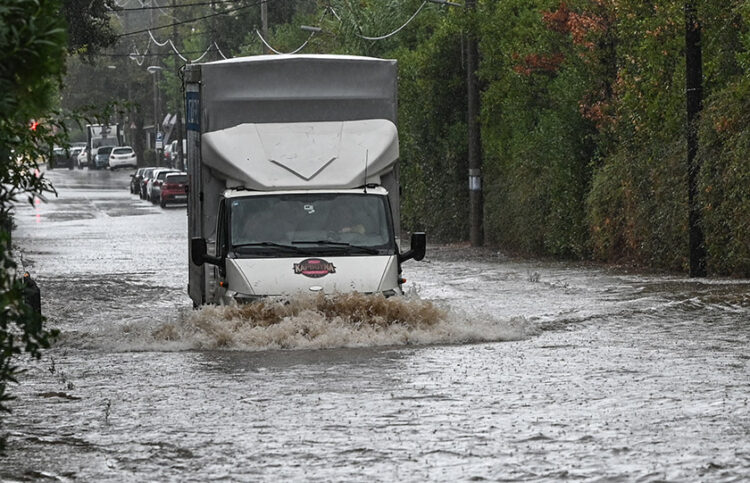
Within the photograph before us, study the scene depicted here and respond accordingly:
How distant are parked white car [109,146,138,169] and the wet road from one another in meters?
84.3

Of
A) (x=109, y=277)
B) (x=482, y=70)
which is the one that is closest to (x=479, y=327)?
(x=109, y=277)

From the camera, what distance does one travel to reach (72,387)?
44.4 feet

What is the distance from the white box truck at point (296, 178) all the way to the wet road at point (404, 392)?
47 cm

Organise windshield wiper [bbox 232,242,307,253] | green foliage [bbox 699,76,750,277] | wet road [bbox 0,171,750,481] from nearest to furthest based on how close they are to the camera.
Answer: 1. wet road [bbox 0,171,750,481]
2. windshield wiper [bbox 232,242,307,253]
3. green foliage [bbox 699,76,750,277]

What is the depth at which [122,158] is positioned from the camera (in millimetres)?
106438

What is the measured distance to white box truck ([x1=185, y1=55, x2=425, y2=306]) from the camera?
1611 centimetres

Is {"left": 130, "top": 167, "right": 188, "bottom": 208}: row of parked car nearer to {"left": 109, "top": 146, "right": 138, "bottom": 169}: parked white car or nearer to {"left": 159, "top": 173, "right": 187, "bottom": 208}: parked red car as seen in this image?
{"left": 159, "top": 173, "right": 187, "bottom": 208}: parked red car

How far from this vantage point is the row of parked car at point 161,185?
202 feet

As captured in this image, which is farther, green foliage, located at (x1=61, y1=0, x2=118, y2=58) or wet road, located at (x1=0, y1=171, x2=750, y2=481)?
green foliage, located at (x1=61, y1=0, x2=118, y2=58)

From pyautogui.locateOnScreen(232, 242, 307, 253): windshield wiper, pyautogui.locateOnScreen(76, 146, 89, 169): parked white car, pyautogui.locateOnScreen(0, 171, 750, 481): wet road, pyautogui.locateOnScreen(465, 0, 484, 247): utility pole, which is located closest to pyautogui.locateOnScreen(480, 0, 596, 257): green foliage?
pyautogui.locateOnScreen(465, 0, 484, 247): utility pole

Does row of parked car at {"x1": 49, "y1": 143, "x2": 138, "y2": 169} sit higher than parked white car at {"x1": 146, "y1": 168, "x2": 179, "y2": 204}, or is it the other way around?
parked white car at {"x1": 146, "y1": 168, "x2": 179, "y2": 204}

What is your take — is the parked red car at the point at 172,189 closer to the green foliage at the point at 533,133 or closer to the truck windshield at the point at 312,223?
the green foliage at the point at 533,133

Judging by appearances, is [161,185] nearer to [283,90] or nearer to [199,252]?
[283,90]

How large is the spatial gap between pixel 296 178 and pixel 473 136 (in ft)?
68.2
